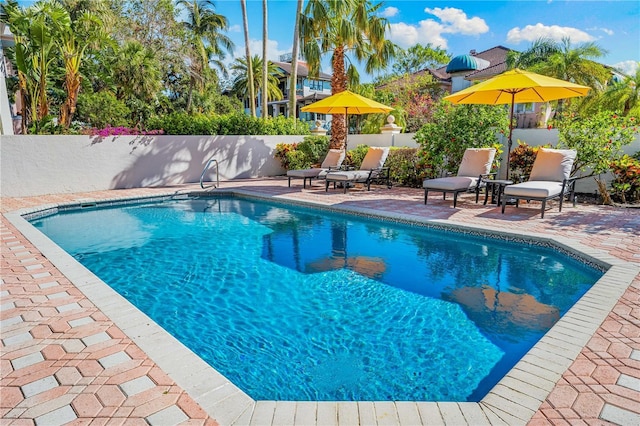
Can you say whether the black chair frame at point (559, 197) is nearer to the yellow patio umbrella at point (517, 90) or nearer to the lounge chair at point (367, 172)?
the yellow patio umbrella at point (517, 90)

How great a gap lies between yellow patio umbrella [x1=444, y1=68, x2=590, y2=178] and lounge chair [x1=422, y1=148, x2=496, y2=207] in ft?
1.90

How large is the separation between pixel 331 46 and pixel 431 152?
6576 millimetres

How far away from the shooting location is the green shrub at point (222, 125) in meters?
14.6

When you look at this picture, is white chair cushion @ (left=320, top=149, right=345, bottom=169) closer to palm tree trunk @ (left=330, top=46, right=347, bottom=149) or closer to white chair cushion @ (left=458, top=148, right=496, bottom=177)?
palm tree trunk @ (left=330, top=46, right=347, bottom=149)

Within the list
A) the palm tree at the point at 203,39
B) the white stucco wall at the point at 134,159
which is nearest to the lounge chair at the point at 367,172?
the white stucco wall at the point at 134,159

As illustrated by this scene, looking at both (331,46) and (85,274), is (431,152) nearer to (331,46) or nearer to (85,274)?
(331,46)

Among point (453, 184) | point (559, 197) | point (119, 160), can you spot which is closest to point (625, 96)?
point (559, 197)

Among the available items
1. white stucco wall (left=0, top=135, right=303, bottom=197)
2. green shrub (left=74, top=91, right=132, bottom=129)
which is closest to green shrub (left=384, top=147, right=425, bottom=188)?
white stucco wall (left=0, top=135, right=303, bottom=197)

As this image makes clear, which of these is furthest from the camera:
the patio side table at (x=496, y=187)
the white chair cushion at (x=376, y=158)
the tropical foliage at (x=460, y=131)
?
the white chair cushion at (x=376, y=158)

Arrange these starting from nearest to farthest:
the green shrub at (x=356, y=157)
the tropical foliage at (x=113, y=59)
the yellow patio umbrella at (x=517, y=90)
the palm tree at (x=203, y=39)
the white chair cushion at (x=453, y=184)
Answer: the yellow patio umbrella at (x=517, y=90), the white chair cushion at (x=453, y=184), the tropical foliage at (x=113, y=59), the green shrub at (x=356, y=157), the palm tree at (x=203, y=39)

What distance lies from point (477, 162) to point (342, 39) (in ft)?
24.7

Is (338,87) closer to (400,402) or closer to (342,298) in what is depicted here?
(342,298)

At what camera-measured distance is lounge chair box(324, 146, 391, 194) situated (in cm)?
1144

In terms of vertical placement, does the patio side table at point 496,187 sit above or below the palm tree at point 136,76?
below
